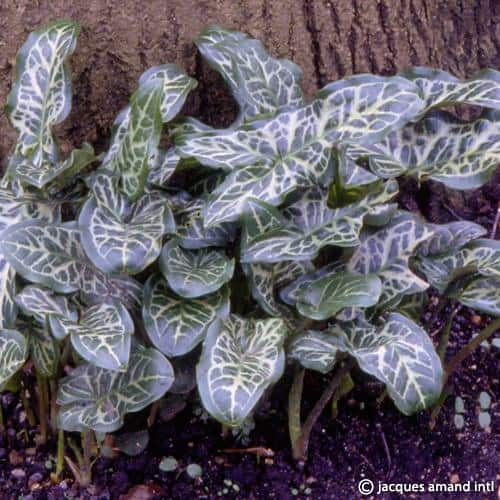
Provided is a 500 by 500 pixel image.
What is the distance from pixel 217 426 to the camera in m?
1.97

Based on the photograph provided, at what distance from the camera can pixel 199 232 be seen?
68.4 inches

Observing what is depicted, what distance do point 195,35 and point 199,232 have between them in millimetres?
533

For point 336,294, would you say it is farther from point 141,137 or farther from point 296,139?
point 141,137

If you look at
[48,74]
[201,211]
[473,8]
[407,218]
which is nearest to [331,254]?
[407,218]

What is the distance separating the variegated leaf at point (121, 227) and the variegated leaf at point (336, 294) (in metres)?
0.32

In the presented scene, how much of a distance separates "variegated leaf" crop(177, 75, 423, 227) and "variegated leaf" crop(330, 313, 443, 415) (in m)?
0.34

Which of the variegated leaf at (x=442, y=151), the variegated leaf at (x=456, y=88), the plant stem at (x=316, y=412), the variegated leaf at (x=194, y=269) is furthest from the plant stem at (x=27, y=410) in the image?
the variegated leaf at (x=456, y=88)

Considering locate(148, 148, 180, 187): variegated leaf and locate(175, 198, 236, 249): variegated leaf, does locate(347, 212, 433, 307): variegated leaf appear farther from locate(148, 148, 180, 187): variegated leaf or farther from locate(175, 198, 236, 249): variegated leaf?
locate(148, 148, 180, 187): variegated leaf

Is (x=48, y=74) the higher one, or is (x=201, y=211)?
(x=48, y=74)

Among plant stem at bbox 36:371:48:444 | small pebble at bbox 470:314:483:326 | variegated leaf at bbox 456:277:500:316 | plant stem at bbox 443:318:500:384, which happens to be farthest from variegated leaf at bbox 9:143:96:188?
small pebble at bbox 470:314:483:326

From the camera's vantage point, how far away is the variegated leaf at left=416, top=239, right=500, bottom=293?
1.71 meters

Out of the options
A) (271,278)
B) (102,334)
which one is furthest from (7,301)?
(271,278)

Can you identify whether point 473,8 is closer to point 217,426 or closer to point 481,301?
point 481,301

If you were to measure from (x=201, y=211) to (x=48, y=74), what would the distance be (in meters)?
0.50
